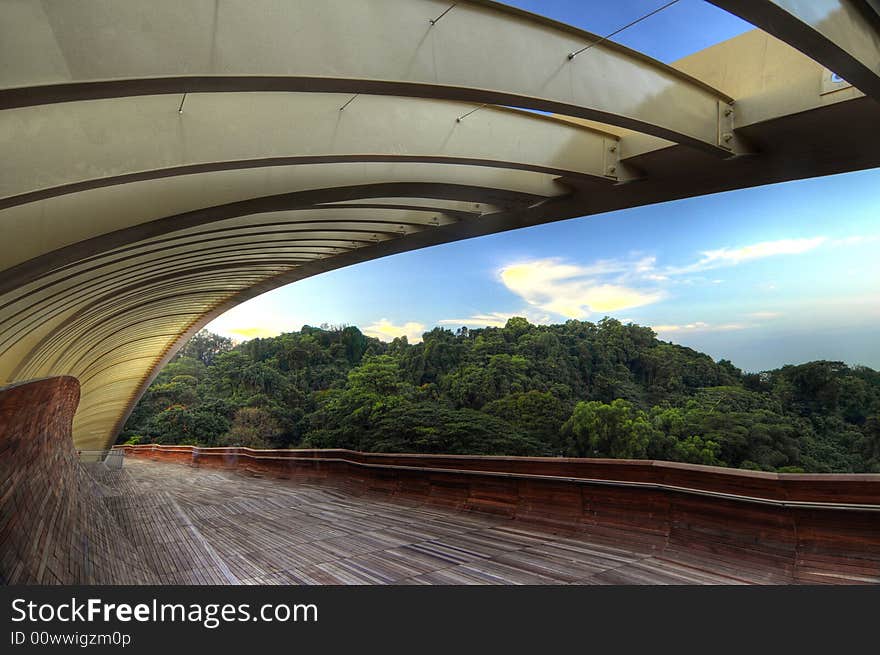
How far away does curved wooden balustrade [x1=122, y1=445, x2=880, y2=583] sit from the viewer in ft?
17.2

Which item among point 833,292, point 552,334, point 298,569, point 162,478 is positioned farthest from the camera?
point 833,292

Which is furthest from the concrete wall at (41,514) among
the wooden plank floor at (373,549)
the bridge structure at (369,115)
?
the wooden plank floor at (373,549)

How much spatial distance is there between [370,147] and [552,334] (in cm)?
4496

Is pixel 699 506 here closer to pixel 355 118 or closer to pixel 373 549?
pixel 373 549

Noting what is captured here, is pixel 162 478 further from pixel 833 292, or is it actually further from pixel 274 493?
pixel 833 292

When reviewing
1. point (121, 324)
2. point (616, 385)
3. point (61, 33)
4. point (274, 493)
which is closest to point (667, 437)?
point (616, 385)

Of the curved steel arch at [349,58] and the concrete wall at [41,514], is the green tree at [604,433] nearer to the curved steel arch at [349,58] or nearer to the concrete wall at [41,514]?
the curved steel arch at [349,58]

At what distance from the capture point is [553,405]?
39.4 m

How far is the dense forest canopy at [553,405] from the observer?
34438 mm

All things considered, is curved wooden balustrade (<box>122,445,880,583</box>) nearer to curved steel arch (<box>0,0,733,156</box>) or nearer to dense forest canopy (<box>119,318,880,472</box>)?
curved steel arch (<box>0,0,733,156</box>)

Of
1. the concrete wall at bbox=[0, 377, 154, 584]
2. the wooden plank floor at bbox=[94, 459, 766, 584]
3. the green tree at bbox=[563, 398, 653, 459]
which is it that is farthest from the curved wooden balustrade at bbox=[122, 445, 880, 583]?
the green tree at bbox=[563, 398, 653, 459]

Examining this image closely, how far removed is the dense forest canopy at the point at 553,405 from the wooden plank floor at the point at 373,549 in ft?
71.0

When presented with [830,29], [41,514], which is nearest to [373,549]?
[41,514]
